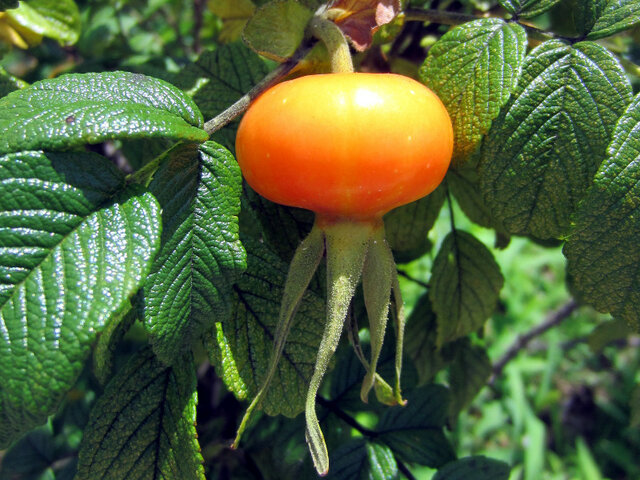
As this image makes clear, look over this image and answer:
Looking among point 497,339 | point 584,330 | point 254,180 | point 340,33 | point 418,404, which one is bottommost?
point 584,330

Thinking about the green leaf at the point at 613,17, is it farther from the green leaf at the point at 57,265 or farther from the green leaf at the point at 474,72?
the green leaf at the point at 57,265

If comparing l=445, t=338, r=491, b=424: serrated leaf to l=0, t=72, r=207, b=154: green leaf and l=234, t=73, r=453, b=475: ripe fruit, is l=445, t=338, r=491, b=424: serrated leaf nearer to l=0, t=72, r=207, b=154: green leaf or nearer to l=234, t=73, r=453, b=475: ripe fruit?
l=234, t=73, r=453, b=475: ripe fruit

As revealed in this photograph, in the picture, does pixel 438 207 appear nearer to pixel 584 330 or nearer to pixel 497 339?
pixel 497 339

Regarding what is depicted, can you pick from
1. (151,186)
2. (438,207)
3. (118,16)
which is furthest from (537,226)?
(118,16)

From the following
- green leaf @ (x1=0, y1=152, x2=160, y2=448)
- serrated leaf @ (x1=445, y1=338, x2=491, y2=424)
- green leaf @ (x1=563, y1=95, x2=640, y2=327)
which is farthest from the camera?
serrated leaf @ (x1=445, y1=338, x2=491, y2=424)

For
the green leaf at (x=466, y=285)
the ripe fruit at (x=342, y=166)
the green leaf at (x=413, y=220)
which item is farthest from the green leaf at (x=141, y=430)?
the green leaf at (x=466, y=285)

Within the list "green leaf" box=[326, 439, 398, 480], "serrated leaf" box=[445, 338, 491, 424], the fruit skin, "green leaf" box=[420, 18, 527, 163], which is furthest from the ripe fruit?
"serrated leaf" box=[445, 338, 491, 424]

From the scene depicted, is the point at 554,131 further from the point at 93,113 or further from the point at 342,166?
the point at 93,113
